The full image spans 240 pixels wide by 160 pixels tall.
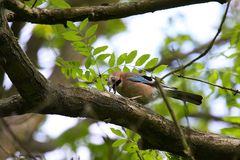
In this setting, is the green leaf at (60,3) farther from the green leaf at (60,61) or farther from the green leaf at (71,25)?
the green leaf at (60,61)

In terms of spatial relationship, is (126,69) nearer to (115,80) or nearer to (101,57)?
(101,57)

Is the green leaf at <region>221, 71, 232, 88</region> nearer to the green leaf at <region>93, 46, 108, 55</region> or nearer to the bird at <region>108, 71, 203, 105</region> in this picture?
the bird at <region>108, 71, 203, 105</region>

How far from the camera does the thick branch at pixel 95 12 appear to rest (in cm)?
426

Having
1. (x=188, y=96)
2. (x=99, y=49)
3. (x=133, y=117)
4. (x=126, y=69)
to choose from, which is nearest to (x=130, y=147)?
(x=133, y=117)

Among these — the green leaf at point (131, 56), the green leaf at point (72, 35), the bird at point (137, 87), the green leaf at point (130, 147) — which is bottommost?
the bird at point (137, 87)

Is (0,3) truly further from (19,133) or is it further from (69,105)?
(19,133)

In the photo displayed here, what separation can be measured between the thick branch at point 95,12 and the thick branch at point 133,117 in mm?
816

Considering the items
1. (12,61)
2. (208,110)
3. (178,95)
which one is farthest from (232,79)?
(208,110)

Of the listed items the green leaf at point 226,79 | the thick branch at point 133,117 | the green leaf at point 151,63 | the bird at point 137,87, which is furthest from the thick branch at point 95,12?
the bird at point 137,87

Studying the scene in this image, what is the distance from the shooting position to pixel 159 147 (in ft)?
13.6

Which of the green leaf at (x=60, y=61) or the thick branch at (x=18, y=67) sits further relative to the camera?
the green leaf at (x=60, y=61)

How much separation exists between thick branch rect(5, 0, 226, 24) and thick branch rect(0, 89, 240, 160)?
816 millimetres

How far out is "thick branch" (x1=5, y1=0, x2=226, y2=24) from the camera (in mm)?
4262

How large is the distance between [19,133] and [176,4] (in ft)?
12.1
